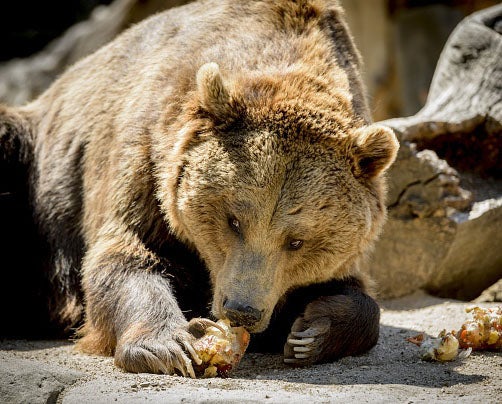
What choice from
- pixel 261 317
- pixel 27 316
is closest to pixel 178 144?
pixel 261 317

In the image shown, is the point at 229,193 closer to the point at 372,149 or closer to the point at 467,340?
the point at 372,149

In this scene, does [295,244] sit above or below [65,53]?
below

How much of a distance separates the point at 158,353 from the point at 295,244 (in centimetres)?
99

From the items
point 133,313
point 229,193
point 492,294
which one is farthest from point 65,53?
point 229,193

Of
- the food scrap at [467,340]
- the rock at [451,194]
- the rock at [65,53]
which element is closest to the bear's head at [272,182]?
the food scrap at [467,340]

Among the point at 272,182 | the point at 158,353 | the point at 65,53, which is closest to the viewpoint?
the point at 158,353

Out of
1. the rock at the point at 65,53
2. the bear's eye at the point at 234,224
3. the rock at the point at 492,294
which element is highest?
the rock at the point at 65,53

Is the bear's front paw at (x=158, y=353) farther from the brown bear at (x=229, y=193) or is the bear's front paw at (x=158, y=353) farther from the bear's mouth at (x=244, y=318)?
the bear's mouth at (x=244, y=318)

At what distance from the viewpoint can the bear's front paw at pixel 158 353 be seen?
13.9 ft

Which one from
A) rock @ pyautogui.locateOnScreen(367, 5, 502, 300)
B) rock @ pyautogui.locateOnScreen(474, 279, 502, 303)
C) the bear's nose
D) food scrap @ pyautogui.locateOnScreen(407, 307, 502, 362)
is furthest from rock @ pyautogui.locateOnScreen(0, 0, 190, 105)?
the bear's nose

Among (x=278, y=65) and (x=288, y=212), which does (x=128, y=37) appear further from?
(x=288, y=212)

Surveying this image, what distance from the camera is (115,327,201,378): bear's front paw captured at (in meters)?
4.23

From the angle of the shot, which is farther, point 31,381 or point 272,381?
point 272,381

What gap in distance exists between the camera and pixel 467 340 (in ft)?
16.3
